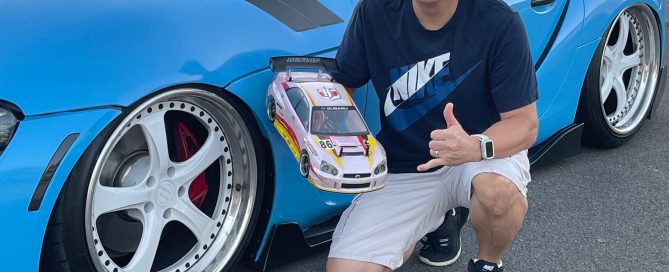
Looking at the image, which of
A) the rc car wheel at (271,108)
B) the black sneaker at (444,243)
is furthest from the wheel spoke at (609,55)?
the rc car wheel at (271,108)

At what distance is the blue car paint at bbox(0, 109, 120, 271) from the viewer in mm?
1953

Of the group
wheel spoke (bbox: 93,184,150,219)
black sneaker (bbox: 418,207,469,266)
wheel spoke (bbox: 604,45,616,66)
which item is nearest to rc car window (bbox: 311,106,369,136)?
wheel spoke (bbox: 93,184,150,219)

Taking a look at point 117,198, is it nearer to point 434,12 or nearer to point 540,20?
point 434,12

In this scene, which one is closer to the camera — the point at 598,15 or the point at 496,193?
the point at 496,193

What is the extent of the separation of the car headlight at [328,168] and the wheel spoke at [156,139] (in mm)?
487

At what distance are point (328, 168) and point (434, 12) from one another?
600 millimetres

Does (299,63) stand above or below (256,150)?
above

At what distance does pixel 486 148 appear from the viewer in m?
2.35

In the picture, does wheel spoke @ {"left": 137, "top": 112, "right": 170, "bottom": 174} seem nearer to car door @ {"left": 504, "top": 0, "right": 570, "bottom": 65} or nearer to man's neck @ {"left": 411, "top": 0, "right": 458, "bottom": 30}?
man's neck @ {"left": 411, "top": 0, "right": 458, "bottom": 30}

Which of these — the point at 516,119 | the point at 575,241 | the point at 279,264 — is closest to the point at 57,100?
the point at 279,264

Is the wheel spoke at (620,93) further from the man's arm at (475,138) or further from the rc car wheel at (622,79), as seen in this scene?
the man's arm at (475,138)

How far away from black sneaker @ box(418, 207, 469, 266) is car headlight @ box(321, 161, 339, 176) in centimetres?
86

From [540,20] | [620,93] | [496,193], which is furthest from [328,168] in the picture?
[620,93]

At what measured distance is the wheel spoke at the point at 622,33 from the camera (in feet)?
12.7
